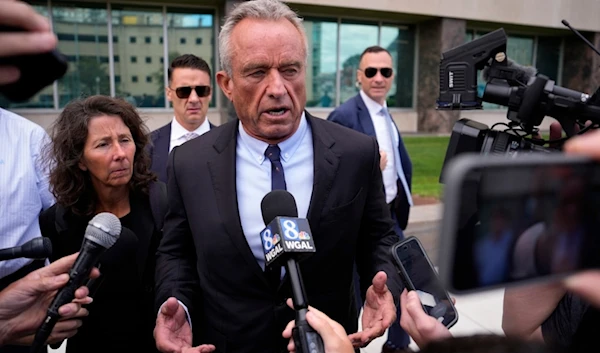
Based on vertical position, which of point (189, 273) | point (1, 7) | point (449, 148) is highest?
point (1, 7)

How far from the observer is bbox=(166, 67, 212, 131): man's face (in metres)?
3.61

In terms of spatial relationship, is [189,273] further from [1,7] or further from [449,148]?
[1,7]

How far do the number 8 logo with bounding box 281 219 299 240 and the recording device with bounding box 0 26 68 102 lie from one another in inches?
27.3

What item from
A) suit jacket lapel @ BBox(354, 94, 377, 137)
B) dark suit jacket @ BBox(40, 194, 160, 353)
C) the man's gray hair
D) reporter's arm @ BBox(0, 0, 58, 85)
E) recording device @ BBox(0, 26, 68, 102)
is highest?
the man's gray hair

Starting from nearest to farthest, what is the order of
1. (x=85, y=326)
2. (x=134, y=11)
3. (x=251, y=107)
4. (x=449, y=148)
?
(x=449, y=148), (x=251, y=107), (x=85, y=326), (x=134, y=11)

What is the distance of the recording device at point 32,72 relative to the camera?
64cm

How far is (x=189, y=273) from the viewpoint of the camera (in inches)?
77.5

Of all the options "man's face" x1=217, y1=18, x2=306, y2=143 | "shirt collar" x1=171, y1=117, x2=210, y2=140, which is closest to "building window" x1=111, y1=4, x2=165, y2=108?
"shirt collar" x1=171, y1=117, x2=210, y2=140

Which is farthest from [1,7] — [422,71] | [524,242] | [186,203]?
[422,71]

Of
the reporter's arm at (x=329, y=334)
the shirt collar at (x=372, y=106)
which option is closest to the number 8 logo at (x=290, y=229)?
the reporter's arm at (x=329, y=334)

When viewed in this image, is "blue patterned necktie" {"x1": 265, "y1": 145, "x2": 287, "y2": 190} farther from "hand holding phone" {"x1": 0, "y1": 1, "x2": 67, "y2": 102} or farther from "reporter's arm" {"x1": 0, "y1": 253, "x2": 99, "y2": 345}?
"hand holding phone" {"x1": 0, "y1": 1, "x2": 67, "y2": 102}

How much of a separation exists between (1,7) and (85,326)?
5.79 feet

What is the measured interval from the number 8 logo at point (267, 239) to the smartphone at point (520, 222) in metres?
0.77

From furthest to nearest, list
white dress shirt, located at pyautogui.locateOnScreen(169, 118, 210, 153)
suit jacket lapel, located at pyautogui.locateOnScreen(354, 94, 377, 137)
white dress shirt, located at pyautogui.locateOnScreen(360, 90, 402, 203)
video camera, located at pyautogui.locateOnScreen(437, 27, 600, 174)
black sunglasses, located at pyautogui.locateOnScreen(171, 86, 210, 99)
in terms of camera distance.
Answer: suit jacket lapel, located at pyautogui.locateOnScreen(354, 94, 377, 137)
white dress shirt, located at pyautogui.locateOnScreen(360, 90, 402, 203)
black sunglasses, located at pyautogui.locateOnScreen(171, 86, 210, 99)
white dress shirt, located at pyautogui.locateOnScreen(169, 118, 210, 153)
video camera, located at pyautogui.locateOnScreen(437, 27, 600, 174)
